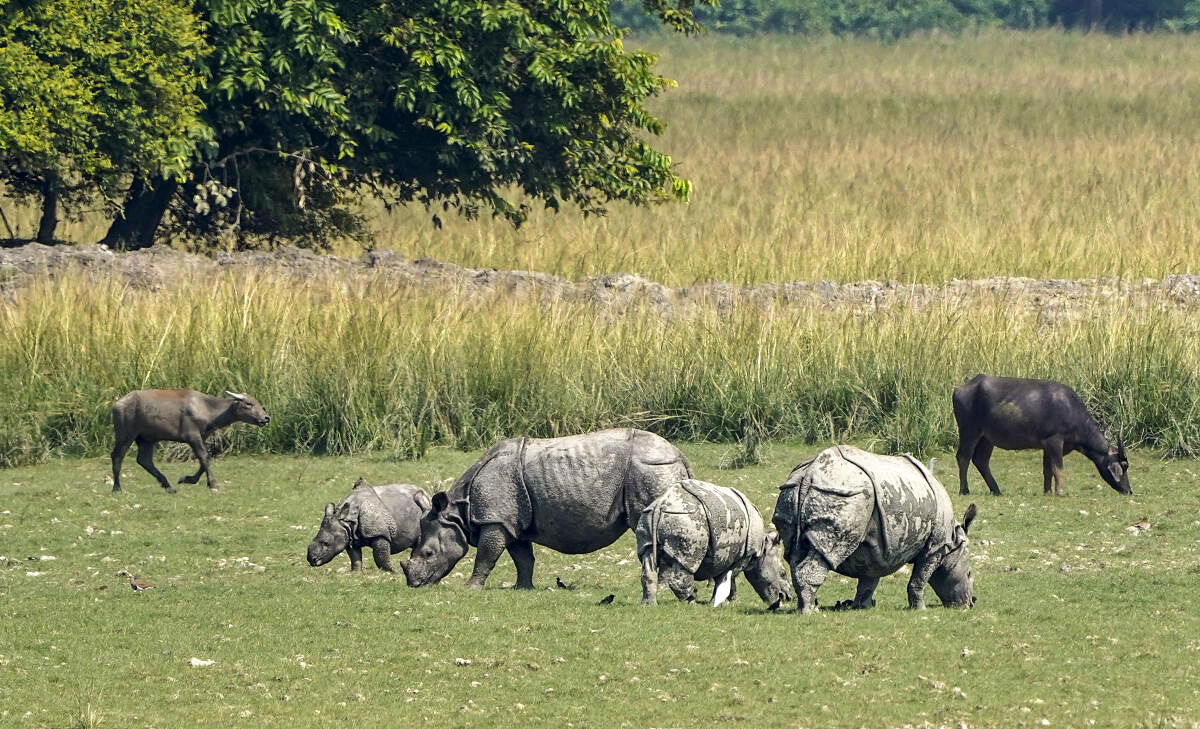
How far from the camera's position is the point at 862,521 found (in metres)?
8.12

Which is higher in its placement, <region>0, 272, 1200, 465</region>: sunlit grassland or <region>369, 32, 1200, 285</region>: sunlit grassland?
<region>369, 32, 1200, 285</region>: sunlit grassland

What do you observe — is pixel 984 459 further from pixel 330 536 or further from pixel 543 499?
pixel 330 536

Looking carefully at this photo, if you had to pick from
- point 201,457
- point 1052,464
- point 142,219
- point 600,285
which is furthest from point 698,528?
point 142,219

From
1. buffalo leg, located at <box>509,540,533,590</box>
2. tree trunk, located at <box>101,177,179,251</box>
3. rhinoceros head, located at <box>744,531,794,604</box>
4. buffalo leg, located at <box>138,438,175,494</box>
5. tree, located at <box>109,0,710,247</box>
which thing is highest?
tree, located at <box>109,0,710,247</box>

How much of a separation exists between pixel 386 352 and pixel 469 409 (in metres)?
0.94

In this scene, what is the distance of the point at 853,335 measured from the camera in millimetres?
15812

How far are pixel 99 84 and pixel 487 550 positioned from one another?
37.2 feet

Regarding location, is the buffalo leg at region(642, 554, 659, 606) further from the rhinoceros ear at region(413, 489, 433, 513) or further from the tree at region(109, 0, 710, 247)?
the tree at region(109, 0, 710, 247)

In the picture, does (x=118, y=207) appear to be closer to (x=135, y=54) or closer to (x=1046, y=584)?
(x=135, y=54)

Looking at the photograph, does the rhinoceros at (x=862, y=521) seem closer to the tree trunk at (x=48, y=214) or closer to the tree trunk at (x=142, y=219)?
the tree trunk at (x=48, y=214)

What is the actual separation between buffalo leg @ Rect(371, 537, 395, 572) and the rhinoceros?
285 cm

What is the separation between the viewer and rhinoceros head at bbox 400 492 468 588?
946 cm

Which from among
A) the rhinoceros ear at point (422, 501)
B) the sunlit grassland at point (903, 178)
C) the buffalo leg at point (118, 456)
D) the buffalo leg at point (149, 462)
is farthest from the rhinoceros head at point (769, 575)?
the sunlit grassland at point (903, 178)

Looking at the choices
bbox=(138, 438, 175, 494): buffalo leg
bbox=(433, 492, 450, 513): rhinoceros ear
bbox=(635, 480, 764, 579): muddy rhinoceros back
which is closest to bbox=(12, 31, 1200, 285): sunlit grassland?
bbox=(138, 438, 175, 494): buffalo leg
